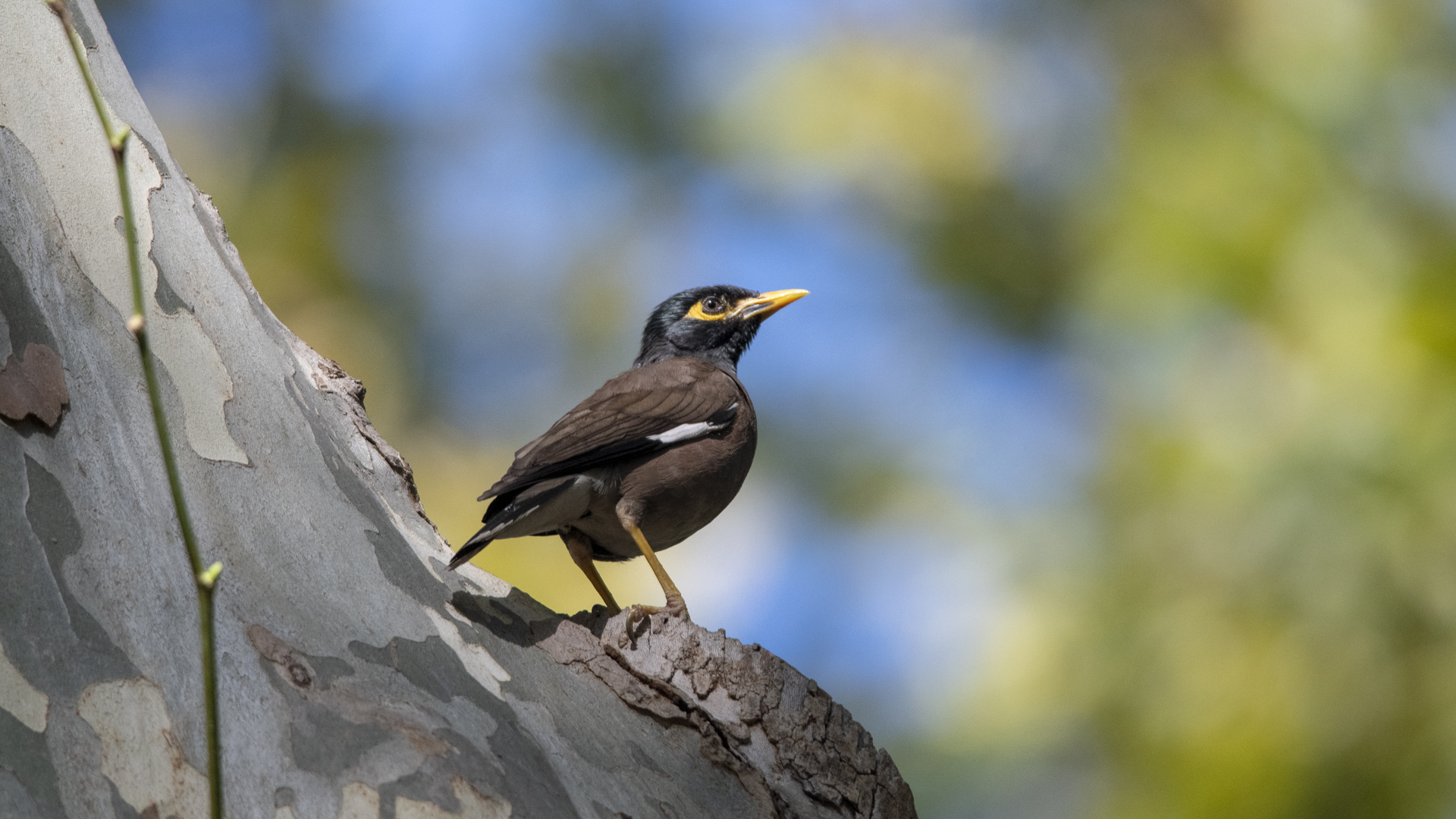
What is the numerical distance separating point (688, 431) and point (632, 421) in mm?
228

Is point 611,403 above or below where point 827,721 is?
above

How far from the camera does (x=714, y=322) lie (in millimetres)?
6000

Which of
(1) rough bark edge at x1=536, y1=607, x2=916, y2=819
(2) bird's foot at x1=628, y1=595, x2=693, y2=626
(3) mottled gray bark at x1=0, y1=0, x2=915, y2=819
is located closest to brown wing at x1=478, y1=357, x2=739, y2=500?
(3) mottled gray bark at x1=0, y1=0, x2=915, y2=819

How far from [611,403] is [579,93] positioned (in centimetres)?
947

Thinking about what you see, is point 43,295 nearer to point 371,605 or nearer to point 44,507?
point 44,507

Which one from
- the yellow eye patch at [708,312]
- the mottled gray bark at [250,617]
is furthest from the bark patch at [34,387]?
the yellow eye patch at [708,312]

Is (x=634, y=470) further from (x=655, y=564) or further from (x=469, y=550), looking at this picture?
(x=469, y=550)

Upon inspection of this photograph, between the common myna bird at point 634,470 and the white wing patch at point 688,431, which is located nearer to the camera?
the common myna bird at point 634,470

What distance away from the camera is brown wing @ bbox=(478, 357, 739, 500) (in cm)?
390

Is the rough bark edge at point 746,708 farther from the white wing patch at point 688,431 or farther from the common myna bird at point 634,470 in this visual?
the white wing patch at point 688,431

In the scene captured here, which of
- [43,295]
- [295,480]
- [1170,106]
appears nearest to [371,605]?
[295,480]

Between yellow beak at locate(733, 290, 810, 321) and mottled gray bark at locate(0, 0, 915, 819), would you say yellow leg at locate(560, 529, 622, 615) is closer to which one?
mottled gray bark at locate(0, 0, 915, 819)

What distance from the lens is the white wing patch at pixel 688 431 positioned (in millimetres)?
4273

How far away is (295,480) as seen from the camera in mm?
2873
